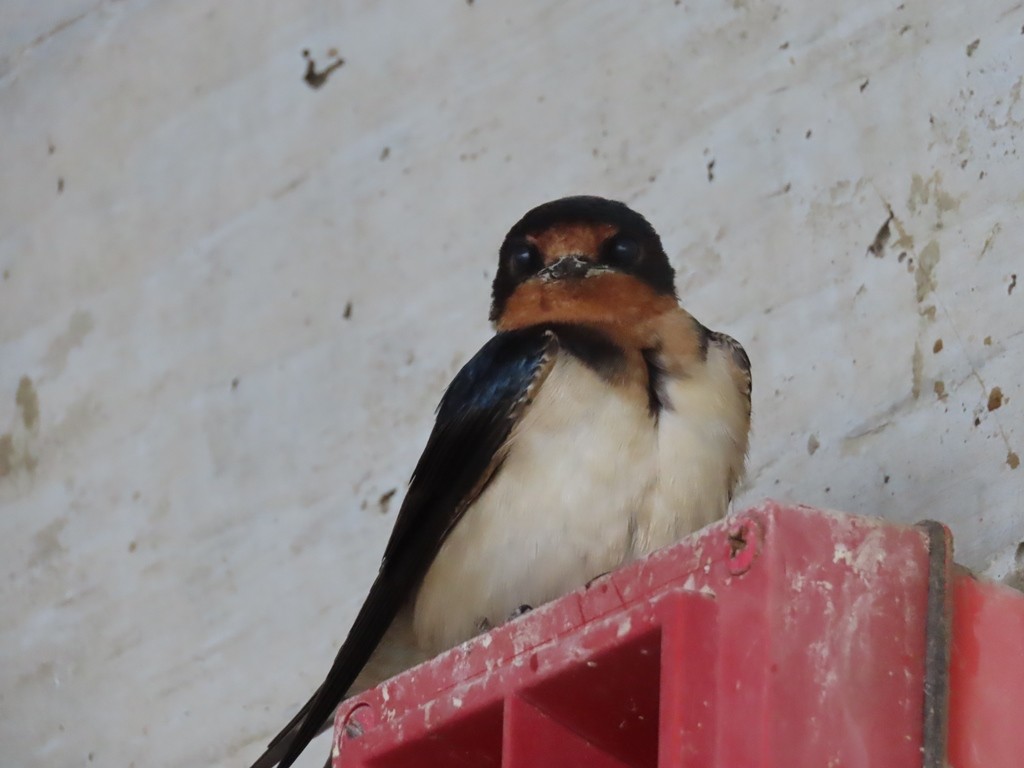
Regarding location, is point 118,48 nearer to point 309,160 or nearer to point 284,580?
point 309,160

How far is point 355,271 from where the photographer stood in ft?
7.53

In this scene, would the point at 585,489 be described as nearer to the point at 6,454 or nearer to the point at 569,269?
the point at 569,269

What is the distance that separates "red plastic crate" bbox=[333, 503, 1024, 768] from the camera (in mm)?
980

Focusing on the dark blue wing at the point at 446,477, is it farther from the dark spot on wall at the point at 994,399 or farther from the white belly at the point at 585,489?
the dark spot on wall at the point at 994,399

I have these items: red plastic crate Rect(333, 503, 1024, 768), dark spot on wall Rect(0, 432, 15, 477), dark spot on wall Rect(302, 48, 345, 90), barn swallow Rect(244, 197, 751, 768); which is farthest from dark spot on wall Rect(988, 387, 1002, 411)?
dark spot on wall Rect(0, 432, 15, 477)

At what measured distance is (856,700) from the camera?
1003 millimetres

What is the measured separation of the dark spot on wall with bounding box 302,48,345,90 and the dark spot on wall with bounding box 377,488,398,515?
61cm

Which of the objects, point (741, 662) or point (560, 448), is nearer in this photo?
point (741, 662)

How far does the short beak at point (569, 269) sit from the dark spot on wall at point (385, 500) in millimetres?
544

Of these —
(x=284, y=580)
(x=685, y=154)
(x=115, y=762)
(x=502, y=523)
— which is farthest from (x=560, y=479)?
(x=115, y=762)

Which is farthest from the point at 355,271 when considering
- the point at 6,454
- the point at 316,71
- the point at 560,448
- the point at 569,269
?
the point at 560,448

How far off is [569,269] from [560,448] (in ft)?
0.72

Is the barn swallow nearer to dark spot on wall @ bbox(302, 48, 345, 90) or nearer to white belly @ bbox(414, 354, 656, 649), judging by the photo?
white belly @ bbox(414, 354, 656, 649)

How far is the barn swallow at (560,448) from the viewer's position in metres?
1.44
